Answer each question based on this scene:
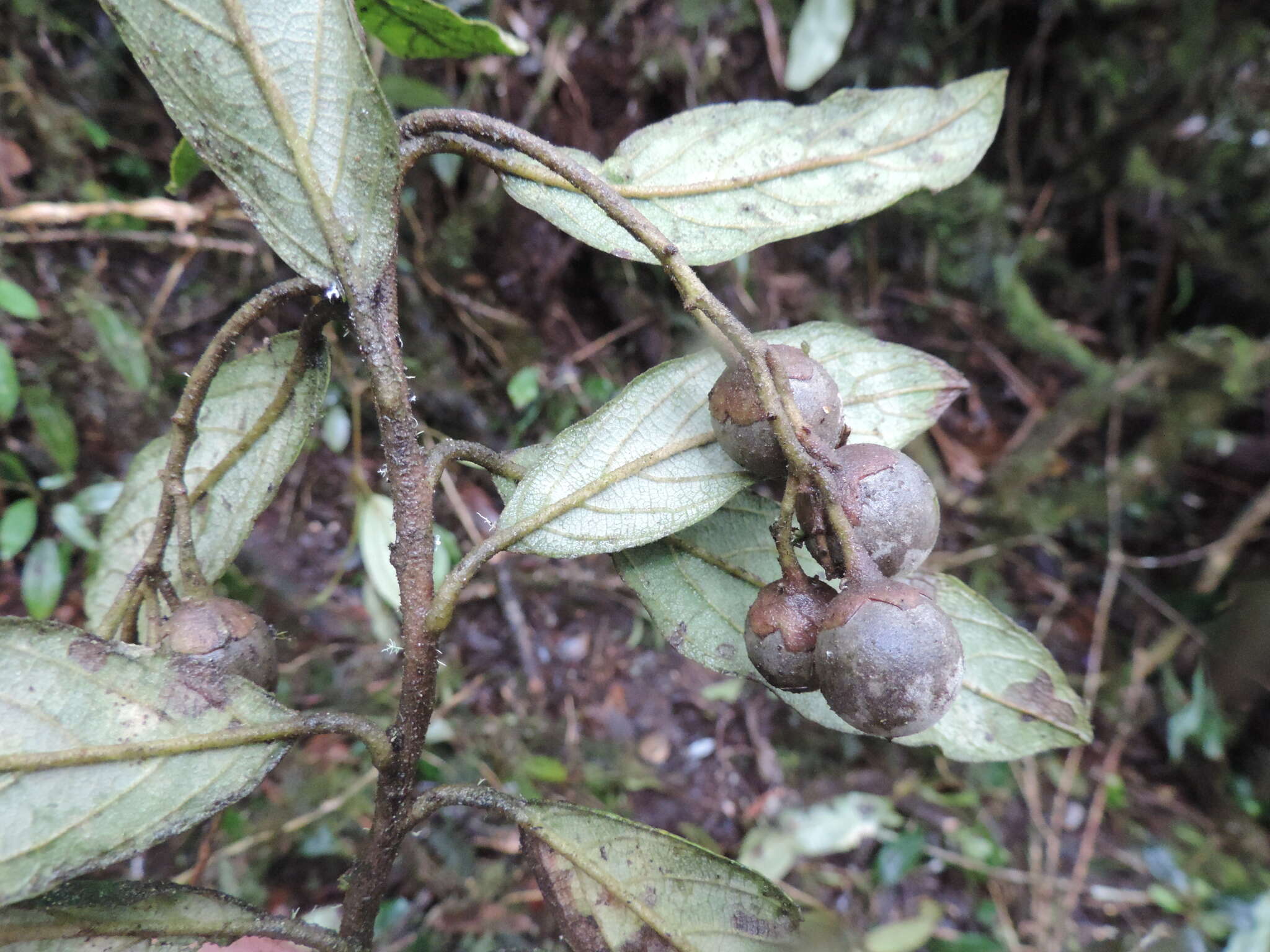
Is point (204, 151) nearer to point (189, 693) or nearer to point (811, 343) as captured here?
point (189, 693)

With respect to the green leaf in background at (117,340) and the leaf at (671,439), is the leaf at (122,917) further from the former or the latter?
the green leaf in background at (117,340)

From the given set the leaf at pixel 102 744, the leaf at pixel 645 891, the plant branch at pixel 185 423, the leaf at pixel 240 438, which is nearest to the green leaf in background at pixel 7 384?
the leaf at pixel 240 438

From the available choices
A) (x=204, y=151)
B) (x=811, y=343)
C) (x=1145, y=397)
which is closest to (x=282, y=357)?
(x=204, y=151)

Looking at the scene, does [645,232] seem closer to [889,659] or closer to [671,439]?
[671,439]

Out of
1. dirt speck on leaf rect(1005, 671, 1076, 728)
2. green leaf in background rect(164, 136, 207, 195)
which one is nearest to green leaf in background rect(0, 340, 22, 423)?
green leaf in background rect(164, 136, 207, 195)

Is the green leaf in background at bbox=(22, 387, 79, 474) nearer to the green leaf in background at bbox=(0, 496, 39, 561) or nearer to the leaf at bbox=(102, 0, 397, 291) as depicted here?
the green leaf in background at bbox=(0, 496, 39, 561)

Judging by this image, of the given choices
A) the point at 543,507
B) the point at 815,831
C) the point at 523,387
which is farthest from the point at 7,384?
the point at 815,831
